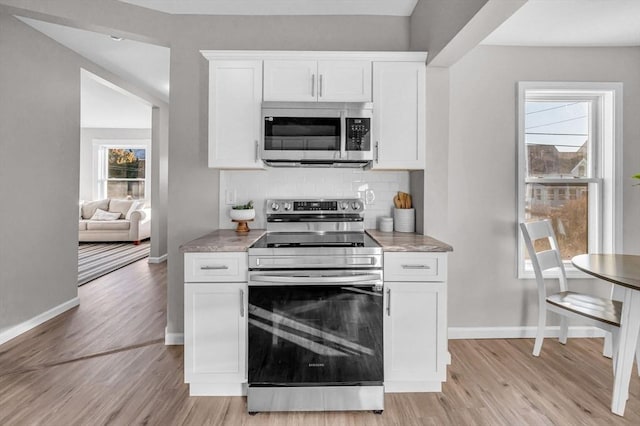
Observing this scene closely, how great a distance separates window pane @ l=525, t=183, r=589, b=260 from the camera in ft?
→ 10.1

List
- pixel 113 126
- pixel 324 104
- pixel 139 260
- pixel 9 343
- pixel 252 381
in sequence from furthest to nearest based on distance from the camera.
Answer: pixel 113 126 → pixel 139 260 → pixel 9 343 → pixel 324 104 → pixel 252 381

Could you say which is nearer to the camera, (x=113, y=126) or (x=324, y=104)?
(x=324, y=104)

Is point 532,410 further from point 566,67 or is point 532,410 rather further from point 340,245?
point 566,67

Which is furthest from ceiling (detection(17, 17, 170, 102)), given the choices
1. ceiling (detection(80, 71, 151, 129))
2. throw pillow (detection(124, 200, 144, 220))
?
throw pillow (detection(124, 200, 144, 220))

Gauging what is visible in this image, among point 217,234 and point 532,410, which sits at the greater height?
point 217,234

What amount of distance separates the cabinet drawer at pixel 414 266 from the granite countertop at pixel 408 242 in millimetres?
35

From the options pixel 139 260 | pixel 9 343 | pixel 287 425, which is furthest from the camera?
pixel 139 260

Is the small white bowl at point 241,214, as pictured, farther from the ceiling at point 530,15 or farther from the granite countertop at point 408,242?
the ceiling at point 530,15

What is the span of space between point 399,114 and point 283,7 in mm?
1229

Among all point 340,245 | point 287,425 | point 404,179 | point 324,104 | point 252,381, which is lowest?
point 287,425

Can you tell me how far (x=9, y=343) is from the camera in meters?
2.75

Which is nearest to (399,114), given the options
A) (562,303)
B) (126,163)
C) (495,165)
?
(495,165)

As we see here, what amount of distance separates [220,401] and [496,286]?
7.65 feet

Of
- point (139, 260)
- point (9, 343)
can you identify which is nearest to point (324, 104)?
point (9, 343)
